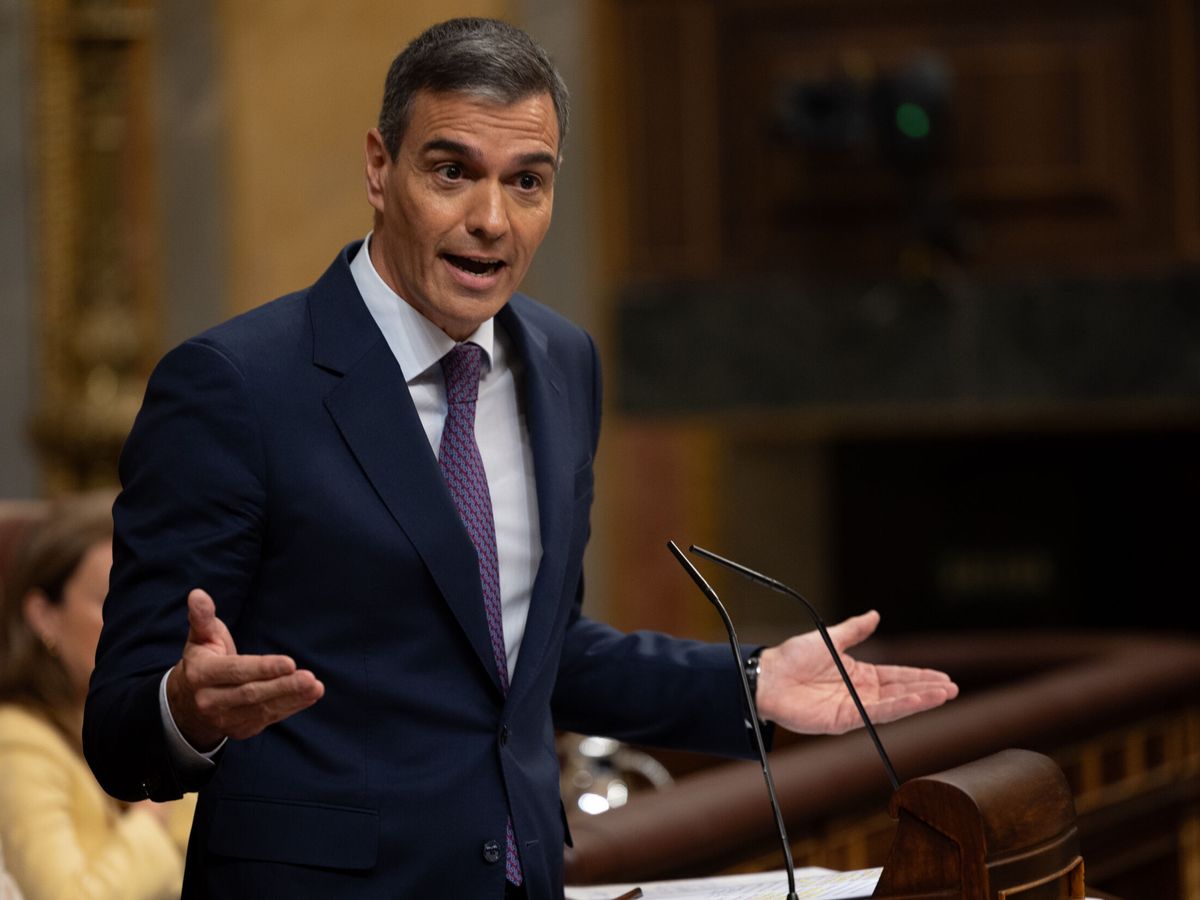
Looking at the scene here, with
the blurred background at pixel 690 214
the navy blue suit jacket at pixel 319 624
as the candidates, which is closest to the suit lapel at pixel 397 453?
the navy blue suit jacket at pixel 319 624

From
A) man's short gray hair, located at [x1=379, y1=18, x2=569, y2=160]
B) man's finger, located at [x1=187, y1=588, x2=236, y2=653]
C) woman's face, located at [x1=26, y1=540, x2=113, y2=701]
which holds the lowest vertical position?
woman's face, located at [x1=26, y1=540, x2=113, y2=701]

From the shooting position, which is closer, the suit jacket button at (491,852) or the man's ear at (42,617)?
the suit jacket button at (491,852)

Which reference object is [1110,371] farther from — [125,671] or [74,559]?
[125,671]

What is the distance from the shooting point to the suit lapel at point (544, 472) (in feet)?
4.81

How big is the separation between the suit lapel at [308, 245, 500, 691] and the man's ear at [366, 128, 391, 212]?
10 centimetres

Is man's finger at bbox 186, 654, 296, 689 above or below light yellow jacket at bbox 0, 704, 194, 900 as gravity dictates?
above

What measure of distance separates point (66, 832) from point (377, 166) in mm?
1184

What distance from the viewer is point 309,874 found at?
1.36 metres

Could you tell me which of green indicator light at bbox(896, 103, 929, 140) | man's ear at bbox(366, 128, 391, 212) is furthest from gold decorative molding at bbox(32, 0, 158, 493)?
man's ear at bbox(366, 128, 391, 212)

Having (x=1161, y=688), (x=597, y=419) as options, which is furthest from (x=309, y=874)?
(x=1161, y=688)

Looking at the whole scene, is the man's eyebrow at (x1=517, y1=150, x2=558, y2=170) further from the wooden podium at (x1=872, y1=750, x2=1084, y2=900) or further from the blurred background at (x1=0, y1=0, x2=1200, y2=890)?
the blurred background at (x1=0, y1=0, x2=1200, y2=890)

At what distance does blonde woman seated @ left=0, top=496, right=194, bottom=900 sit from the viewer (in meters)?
2.25

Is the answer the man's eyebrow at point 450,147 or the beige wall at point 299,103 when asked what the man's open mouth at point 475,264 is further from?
the beige wall at point 299,103

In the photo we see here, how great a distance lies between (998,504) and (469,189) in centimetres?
549
